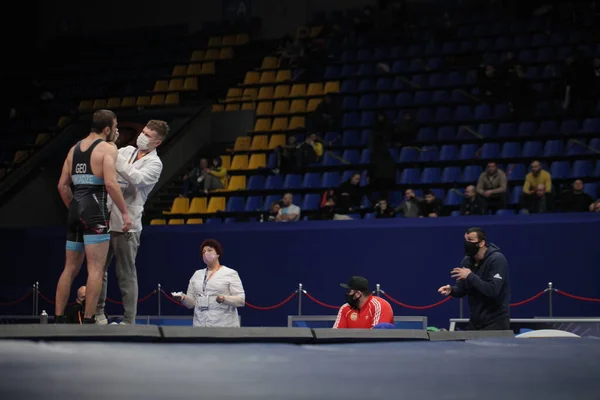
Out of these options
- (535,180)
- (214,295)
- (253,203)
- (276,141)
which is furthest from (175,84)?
(214,295)

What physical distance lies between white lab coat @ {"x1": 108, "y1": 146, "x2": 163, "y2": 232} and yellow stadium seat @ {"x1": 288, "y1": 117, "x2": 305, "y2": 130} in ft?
37.8

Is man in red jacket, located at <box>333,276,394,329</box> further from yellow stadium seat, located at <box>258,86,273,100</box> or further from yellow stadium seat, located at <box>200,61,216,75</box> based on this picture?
yellow stadium seat, located at <box>200,61,216,75</box>

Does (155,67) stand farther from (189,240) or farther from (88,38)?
(189,240)

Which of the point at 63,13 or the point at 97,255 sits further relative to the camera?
the point at 63,13

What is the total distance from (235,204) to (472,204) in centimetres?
438

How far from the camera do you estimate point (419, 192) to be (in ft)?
47.8

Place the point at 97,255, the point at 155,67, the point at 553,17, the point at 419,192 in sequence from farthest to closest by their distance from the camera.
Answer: the point at 155,67
the point at 553,17
the point at 419,192
the point at 97,255

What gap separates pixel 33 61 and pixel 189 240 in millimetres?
12948

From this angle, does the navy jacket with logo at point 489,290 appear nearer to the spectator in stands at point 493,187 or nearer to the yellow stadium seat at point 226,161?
the spectator in stands at point 493,187

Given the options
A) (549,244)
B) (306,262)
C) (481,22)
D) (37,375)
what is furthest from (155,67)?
(37,375)

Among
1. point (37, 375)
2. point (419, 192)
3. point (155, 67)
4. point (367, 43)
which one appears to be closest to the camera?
point (37, 375)

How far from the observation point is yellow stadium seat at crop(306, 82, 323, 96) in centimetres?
1914

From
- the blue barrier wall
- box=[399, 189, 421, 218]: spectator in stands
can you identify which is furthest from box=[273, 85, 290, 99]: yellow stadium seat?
box=[399, 189, 421, 218]: spectator in stands

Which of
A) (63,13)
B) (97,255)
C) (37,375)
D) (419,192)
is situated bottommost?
(37,375)
